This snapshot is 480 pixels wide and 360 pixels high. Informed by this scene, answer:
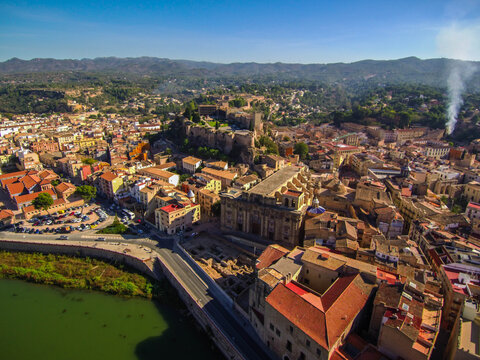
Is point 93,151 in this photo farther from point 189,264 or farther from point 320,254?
point 320,254

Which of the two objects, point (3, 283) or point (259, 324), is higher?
point (259, 324)

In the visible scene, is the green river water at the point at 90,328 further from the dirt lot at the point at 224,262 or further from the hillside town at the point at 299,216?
the hillside town at the point at 299,216

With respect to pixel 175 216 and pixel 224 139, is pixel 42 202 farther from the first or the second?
pixel 224 139

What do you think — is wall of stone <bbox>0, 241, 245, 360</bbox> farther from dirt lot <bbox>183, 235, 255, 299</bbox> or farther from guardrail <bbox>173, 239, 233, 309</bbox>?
dirt lot <bbox>183, 235, 255, 299</bbox>

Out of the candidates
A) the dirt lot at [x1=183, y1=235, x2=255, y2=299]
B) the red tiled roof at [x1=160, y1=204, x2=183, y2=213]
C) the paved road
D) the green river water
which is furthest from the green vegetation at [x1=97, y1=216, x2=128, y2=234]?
the dirt lot at [x1=183, y1=235, x2=255, y2=299]

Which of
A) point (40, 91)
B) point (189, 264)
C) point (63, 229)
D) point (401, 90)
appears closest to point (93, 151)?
point (63, 229)
